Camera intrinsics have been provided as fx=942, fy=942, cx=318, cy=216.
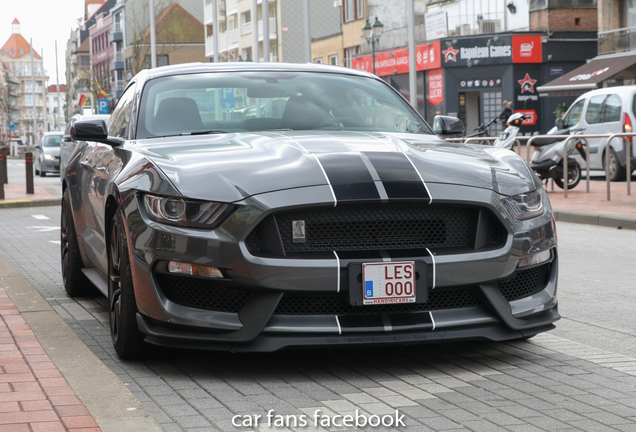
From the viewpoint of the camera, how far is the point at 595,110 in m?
20.4

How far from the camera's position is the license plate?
13.4 feet

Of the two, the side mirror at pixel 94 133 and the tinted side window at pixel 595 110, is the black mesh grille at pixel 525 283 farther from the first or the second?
the tinted side window at pixel 595 110

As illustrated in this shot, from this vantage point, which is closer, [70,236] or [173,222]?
[173,222]

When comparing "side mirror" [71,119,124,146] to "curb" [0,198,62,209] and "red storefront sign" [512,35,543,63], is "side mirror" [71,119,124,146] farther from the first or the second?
"red storefront sign" [512,35,543,63]

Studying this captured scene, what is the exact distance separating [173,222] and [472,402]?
1.50m

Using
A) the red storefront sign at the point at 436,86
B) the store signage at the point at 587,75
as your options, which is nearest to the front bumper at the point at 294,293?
the store signage at the point at 587,75

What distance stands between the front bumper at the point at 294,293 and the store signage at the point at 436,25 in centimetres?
3998

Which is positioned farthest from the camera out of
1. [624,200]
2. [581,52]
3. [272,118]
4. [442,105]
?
[442,105]

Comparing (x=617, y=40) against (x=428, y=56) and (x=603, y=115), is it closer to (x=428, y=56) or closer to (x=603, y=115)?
(x=428, y=56)

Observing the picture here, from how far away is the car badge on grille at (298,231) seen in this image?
4121 mm

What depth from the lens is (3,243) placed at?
11.2 metres

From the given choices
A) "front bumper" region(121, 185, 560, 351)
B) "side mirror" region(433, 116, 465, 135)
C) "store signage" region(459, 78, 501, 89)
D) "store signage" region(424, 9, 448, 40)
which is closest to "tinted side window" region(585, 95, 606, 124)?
"side mirror" region(433, 116, 465, 135)

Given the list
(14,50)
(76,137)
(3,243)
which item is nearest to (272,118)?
(76,137)

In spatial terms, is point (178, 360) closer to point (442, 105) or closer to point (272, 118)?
point (272, 118)
